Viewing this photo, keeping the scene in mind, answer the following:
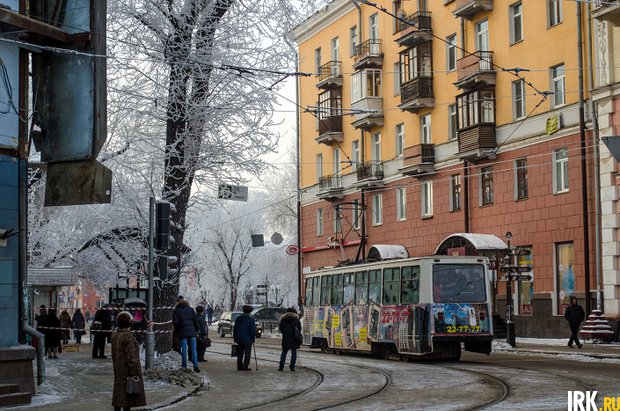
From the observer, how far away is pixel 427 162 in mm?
45688

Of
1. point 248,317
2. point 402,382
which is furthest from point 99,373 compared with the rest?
point 402,382

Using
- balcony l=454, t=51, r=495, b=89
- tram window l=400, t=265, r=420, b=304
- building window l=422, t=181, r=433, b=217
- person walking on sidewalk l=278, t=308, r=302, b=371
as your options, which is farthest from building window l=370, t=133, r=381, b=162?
person walking on sidewalk l=278, t=308, r=302, b=371

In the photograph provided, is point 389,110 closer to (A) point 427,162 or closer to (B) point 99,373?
(A) point 427,162

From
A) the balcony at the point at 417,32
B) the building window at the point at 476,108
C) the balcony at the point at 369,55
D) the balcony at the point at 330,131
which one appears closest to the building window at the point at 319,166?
the balcony at the point at 330,131

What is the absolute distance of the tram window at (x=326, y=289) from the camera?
1318 inches

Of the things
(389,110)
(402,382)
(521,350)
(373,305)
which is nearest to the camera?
(402,382)

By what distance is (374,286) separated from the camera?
97.5 ft

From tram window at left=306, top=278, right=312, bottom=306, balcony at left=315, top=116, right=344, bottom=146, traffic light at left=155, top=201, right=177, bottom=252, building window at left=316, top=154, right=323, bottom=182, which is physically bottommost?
tram window at left=306, top=278, right=312, bottom=306

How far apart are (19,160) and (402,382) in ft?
27.6

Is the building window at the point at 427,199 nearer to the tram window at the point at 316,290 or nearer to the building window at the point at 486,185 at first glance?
the building window at the point at 486,185

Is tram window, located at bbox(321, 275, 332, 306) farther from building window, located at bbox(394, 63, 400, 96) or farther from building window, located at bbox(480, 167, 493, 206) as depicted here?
building window, located at bbox(394, 63, 400, 96)

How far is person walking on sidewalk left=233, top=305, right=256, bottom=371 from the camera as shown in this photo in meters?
24.7

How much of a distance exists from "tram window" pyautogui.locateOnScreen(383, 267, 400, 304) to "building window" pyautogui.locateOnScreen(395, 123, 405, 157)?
68.3ft

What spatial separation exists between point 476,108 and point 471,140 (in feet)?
4.34
